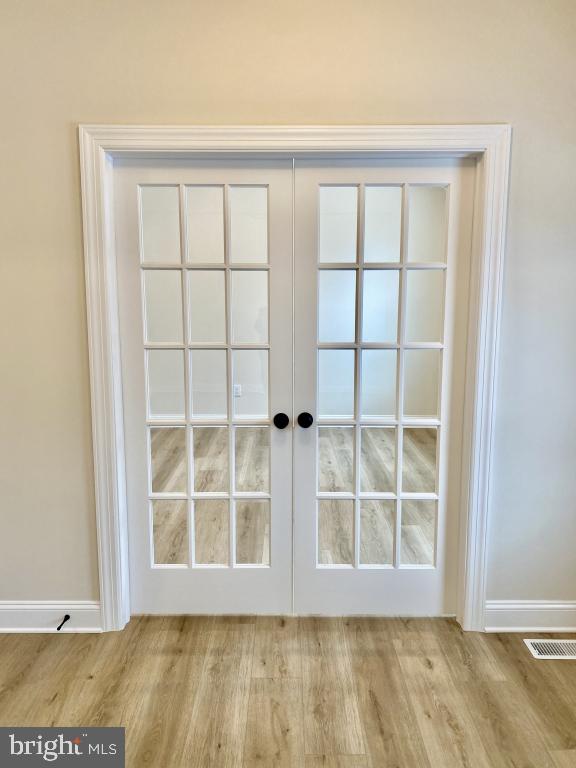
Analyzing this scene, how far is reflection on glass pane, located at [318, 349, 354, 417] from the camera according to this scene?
223cm

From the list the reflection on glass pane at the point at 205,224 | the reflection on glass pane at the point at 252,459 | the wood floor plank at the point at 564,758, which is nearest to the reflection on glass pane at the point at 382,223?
the reflection on glass pane at the point at 205,224

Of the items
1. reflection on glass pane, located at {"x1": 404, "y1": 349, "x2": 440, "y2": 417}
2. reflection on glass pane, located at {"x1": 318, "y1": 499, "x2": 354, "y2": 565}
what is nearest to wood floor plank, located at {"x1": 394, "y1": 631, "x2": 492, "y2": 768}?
reflection on glass pane, located at {"x1": 318, "y1": 499, "x2": 354, "y2": 565}

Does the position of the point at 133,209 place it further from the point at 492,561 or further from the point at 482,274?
the point at 492,561

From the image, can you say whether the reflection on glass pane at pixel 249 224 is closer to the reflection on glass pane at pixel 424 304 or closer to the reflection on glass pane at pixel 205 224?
the reflection on glass pane at pixel 205 224

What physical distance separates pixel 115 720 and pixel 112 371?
1282mm

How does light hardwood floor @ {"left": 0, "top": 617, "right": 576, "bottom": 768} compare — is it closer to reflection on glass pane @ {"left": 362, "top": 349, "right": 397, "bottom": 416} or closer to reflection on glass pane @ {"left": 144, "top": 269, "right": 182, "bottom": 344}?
reflection on glass pane @ {"left": 362, "top": 349, "right": 397, "bottom": 416}

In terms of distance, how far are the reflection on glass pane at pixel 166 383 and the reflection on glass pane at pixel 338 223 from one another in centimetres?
78

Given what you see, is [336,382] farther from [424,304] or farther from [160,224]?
[160,224]

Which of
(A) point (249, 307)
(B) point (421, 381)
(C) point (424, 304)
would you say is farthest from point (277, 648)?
(C) point (424, 304)

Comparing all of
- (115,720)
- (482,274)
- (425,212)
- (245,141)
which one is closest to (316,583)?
(115,720)

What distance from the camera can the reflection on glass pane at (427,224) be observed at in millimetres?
2141

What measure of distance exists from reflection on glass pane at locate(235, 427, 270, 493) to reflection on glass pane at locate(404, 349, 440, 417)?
2.13 feet

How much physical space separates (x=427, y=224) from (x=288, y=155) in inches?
25.3

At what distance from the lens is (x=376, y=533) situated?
93.7 inches
